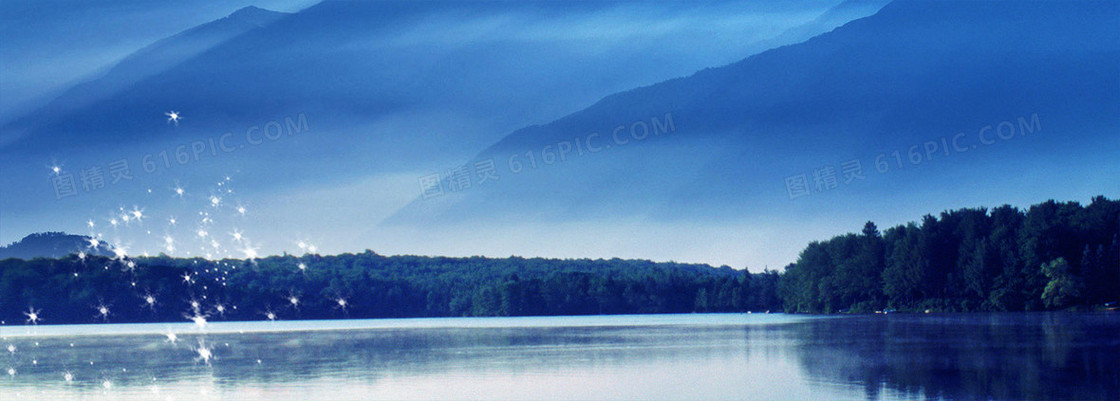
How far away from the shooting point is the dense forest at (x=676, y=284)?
105m

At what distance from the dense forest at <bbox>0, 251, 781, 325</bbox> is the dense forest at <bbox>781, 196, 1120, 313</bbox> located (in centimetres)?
3278

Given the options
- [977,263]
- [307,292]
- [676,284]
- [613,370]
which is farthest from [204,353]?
[676,284]

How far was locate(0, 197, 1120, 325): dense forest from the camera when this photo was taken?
104750mm

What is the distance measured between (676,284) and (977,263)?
74788 mm

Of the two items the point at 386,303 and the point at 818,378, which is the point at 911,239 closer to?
the point at 386,303

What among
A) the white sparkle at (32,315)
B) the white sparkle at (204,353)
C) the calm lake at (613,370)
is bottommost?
the calm lake at (613,370)

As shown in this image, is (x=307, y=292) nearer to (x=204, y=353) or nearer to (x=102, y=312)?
(x=102, y=312)

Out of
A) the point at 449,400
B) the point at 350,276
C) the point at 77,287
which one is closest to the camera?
the point at 449,400

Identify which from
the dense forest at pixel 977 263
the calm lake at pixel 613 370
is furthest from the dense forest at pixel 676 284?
the calm lake at pixel 613 370

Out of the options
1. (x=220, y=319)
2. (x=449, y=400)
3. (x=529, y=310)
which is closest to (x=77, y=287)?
(x=220, y=319)

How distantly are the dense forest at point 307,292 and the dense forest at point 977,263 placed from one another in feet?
108

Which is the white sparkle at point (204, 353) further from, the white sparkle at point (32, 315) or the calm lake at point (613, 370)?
the white sparkle at point (32, 315)

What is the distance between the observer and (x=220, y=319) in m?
148

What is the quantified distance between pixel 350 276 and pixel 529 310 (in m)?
25.6
